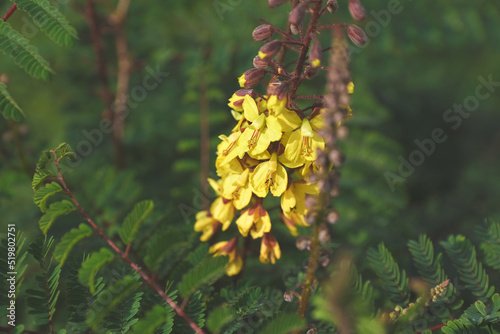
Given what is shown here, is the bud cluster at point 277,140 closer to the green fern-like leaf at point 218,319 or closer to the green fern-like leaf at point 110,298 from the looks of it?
the green fern-like leaf at point 218,319

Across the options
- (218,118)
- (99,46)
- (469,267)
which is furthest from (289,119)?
(99,46)

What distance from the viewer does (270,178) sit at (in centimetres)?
178

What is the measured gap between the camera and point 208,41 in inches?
143

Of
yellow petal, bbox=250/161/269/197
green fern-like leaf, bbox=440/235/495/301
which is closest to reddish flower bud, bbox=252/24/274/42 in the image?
yellow petal, bbox=250/161/269/197

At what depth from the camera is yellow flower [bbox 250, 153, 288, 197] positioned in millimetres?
1769

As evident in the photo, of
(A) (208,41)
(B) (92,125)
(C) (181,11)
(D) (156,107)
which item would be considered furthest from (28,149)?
(C) (181,11)

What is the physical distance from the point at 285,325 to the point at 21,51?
157 centimetres

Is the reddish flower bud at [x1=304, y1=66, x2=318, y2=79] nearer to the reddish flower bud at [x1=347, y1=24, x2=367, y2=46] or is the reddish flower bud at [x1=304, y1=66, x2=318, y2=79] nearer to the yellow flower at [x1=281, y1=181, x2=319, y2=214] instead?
the reddish flower bud at [x1=347, y1=24, x2=367, y2=46]

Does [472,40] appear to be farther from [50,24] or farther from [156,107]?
[50,24]

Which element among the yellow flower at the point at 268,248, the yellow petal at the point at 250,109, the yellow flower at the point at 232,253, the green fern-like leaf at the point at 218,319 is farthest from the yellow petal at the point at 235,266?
the yellow petal at the point at 250,109

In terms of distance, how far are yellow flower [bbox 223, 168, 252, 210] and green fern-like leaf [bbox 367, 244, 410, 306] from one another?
67 cm

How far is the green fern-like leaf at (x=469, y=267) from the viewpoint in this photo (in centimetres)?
197

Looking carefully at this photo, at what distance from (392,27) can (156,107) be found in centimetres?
207

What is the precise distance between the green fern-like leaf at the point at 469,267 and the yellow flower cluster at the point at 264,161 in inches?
28.1
